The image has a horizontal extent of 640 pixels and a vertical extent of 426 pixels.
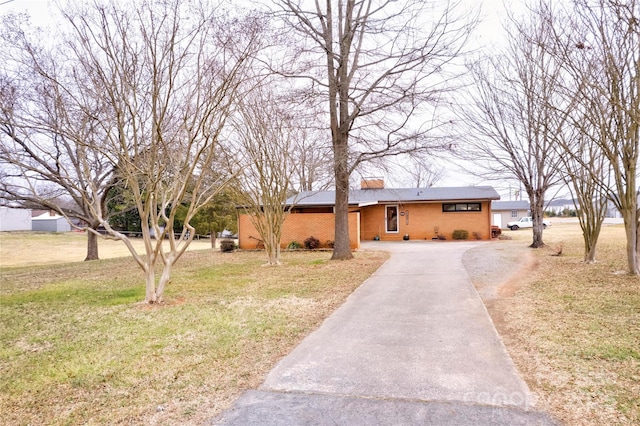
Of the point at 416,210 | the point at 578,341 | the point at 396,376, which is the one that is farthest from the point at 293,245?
the point at 396,376

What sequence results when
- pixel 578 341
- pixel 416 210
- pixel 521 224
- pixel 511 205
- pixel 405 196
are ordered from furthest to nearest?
pixel 511 205, pixel 521 224, pixel 405 196, pixel 416 210, pixel 578 341

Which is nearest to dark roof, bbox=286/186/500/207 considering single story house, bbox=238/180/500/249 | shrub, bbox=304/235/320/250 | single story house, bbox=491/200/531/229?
single story house, bbox=238/180/500/249

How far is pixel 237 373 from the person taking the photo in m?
4.30

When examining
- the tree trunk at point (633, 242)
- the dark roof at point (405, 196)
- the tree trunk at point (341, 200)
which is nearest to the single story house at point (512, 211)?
the dark roof at point (405, 196)

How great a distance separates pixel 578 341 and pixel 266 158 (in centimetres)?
1032

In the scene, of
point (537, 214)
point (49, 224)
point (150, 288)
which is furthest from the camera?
point (49, 224)

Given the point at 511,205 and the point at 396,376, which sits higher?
the point at 511,205

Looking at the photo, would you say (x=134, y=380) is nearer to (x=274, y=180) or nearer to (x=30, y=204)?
(x=274, y=180)

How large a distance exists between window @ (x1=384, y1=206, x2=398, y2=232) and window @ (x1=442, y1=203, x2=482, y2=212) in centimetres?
287

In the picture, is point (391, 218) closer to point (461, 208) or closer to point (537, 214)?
point (461, 208)

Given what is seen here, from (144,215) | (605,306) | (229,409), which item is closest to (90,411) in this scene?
(229,409)

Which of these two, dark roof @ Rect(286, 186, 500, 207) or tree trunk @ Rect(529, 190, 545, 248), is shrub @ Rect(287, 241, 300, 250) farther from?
tree trunk @ Rect(529, 190, 545, 248)

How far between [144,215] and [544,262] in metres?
11.4

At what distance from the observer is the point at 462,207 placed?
25281mm
